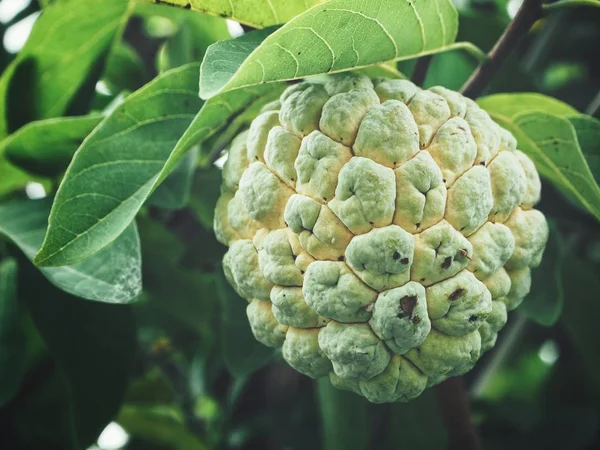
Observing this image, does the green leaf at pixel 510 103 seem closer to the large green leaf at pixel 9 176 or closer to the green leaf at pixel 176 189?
the green leaf at pixel 176 189

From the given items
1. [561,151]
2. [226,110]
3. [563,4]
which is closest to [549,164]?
[561,151]

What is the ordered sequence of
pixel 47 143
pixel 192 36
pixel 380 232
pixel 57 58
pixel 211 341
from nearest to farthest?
1. pixel 380 232
2. pixel 47 143
3. pixel 57 58
4. pixel 192 36
5. pixel 211 341

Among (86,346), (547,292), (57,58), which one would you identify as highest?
(57,58)

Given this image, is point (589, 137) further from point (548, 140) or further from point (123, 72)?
point (123, 72)

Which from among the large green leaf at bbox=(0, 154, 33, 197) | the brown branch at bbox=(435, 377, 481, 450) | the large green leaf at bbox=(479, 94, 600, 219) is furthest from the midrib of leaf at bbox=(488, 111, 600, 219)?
the large green leaf at bbox=(0, 154, 33, 197)

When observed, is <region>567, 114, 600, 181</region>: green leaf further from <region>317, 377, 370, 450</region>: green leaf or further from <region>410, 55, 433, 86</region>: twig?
<region>317, 377, 370, 450</region>: green leaf

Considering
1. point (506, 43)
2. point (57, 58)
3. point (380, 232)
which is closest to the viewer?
point (380, 232)
